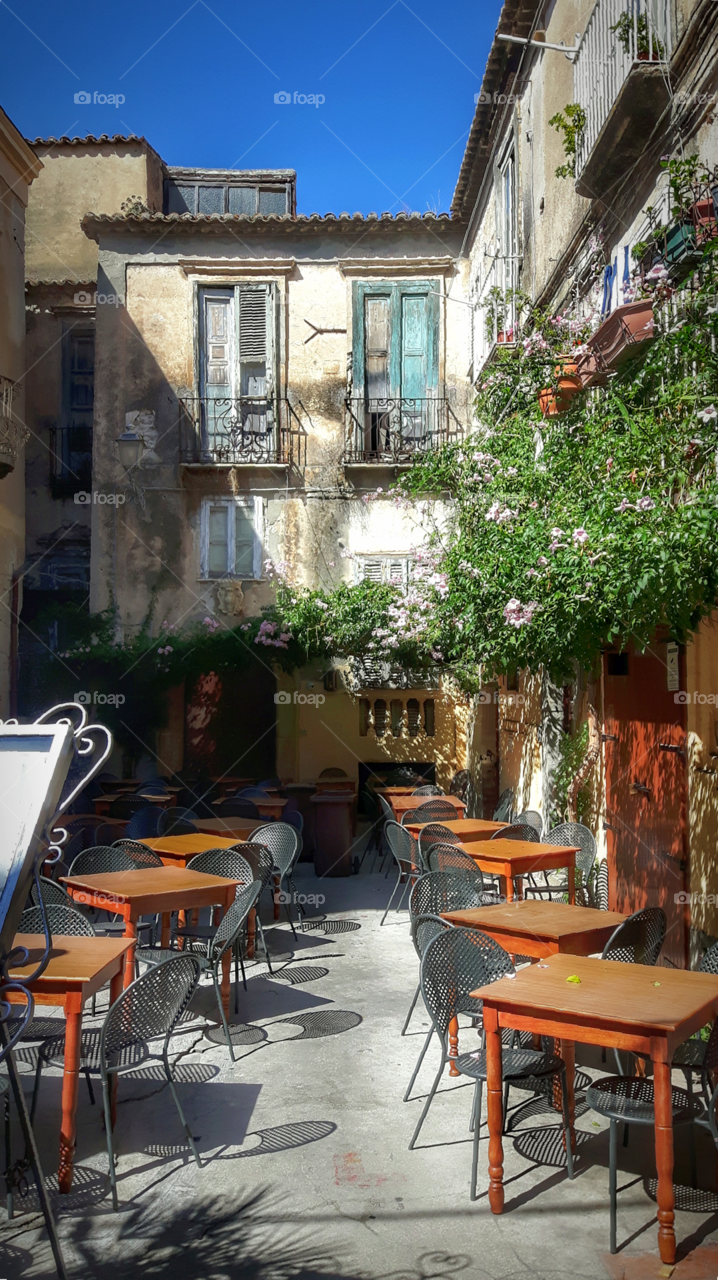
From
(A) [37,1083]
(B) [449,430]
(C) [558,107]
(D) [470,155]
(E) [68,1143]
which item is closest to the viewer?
(E) [68,1143]

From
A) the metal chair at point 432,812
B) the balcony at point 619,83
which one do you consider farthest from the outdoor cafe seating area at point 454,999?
the balcony at point 619,83

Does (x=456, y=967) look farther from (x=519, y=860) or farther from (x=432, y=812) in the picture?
(x=432, y=812)

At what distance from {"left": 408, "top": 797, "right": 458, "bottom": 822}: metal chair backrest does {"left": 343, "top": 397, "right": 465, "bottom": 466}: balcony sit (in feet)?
22.5

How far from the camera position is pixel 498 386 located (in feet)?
34.3

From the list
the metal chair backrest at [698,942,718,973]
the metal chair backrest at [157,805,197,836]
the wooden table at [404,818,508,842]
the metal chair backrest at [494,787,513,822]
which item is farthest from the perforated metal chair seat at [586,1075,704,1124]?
the metal chair backrest at [494,787,513,822]

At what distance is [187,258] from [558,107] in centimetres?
836

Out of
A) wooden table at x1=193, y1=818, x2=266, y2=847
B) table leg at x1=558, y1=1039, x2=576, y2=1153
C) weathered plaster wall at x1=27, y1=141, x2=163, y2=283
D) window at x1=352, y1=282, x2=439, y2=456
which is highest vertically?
weathered plaster wall at x1=27, y1=141, x2=163, y2=283

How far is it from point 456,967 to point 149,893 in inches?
92.4

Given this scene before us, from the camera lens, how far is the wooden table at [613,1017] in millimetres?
Result: 3816

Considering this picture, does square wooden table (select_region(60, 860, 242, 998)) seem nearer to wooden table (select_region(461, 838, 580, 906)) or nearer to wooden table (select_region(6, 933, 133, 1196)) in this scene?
wooden table (select_region(6, 933, 133, 1196))

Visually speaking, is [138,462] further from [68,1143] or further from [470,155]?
[68,1143]

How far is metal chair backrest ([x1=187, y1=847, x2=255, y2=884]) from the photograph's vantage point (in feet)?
24.6

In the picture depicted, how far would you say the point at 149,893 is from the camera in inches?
253

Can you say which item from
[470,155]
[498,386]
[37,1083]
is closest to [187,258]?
[470,155]
